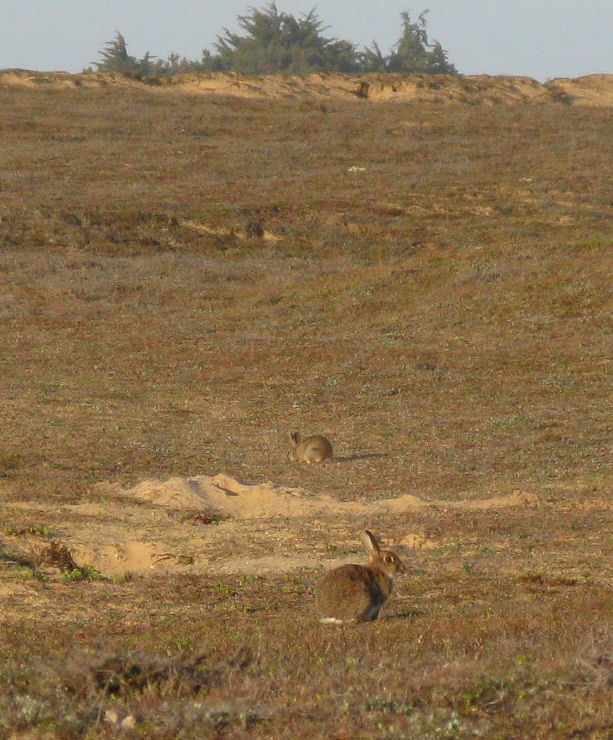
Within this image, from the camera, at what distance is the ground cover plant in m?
6.58

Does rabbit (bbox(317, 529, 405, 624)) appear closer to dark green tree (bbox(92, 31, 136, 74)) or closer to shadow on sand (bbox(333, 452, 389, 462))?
shadow on sand (bbox(333, 452, 389, 462))

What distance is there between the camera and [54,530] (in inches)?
488

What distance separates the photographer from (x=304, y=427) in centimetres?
1977

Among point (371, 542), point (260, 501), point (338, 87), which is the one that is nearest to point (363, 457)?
point (260, 501)

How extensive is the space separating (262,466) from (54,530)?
4.65 metres

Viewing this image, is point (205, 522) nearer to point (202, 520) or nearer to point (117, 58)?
point (202, 520)

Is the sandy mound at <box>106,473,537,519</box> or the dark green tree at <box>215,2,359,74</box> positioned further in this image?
the dark green tree at <box>215,2,359,74</box>

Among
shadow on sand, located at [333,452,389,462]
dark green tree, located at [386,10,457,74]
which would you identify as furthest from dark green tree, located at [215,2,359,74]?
shadow on sand, located at [333,452,389,462]

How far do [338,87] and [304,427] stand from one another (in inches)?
2164

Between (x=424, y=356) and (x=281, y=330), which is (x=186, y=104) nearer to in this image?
(x=281, y=330)

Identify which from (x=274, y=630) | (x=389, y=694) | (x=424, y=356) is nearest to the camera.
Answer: (x=389, y=694)

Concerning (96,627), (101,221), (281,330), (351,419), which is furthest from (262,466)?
(101,221)

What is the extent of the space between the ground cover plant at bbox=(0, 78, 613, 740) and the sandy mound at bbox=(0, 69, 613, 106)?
539 inches

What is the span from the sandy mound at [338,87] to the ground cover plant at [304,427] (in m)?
13.7
